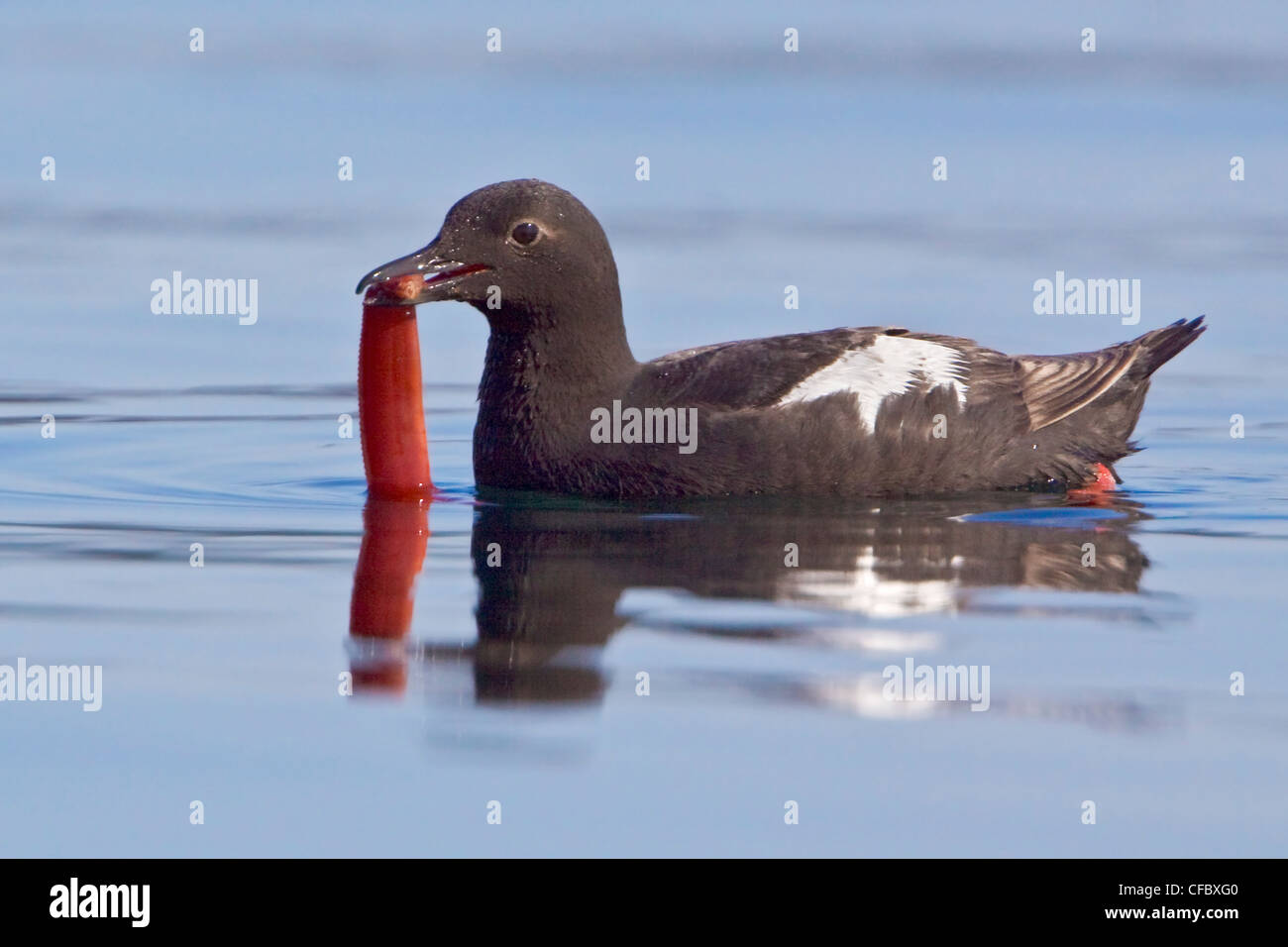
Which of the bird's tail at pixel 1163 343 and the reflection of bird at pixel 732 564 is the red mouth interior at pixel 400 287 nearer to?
the reflection of bird at pixel 732 564

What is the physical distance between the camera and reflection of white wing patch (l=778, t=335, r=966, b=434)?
10164mm

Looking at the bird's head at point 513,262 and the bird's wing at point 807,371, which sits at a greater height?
the bird's head at point 513,262

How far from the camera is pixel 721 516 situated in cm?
948

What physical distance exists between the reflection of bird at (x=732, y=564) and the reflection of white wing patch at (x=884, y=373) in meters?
0.55

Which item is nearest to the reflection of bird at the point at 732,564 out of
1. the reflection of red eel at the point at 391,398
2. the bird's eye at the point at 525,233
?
the reflection of red eel at the point at 391,398

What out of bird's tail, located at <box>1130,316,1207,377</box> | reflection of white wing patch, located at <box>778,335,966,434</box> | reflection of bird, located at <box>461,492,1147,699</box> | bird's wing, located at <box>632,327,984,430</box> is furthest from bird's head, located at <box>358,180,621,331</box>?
bird's tail, located at <box>1130,316,1207,377</box>

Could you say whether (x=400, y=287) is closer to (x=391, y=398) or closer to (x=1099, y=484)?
(x=391, y=398)

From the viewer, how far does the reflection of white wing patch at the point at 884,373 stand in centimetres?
1016

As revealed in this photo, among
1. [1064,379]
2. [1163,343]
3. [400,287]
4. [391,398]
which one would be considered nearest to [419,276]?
[400,287]

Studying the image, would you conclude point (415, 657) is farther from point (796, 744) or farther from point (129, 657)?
point (796, 744)

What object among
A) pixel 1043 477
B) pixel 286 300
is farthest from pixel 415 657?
pixel 286 300

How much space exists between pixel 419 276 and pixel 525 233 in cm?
57

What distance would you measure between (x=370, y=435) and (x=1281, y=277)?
9494 mm

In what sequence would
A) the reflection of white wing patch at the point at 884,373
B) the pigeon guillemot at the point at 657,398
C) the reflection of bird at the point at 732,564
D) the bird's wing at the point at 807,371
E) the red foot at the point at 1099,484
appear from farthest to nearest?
the red foot at the point at 1099,484 → the reflection of white wing patch at the point at 884,373 → the bird's wing at the point at 807,371 → the pigeon guillemot at the point at 657,398 → the reflection of bird at the point at 732,564
